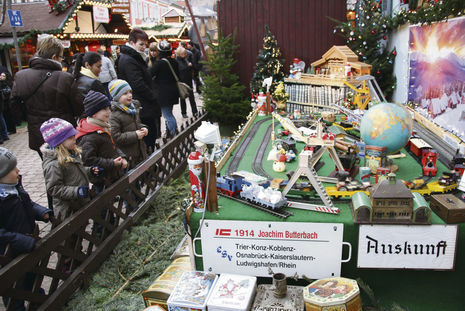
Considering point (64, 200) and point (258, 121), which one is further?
point (258, 121)

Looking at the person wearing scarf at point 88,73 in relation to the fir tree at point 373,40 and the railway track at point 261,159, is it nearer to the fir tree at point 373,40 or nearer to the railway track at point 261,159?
the railway track at point 261,159

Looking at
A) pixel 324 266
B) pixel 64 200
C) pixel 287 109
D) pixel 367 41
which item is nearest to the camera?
pixel 324 266

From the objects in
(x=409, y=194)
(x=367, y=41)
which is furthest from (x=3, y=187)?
(x=367, y=41)

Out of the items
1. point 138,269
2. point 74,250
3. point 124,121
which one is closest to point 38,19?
point 124,121

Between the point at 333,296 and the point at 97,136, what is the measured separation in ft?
9.33

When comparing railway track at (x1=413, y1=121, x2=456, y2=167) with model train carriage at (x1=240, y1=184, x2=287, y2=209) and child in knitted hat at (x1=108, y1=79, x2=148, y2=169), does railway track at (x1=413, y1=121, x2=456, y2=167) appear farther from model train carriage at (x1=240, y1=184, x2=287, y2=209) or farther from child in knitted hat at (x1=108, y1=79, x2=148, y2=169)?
child in knitted hat at (x1=108, y1=79, x2=148, y2=169)

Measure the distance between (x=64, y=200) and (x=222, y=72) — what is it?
6.51 m

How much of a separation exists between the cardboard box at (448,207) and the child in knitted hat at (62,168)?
2.94 m

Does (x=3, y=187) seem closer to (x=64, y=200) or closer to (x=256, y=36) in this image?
(x=64, y=200)

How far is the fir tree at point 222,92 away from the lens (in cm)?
895

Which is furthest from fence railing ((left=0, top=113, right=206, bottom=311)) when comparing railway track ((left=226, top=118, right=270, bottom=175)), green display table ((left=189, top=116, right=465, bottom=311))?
railway track ((left=226, top=118, right=270, bottom=175))

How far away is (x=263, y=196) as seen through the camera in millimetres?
2963

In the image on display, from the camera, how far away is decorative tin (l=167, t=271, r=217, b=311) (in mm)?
2582

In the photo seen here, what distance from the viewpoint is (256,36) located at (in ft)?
34.0
